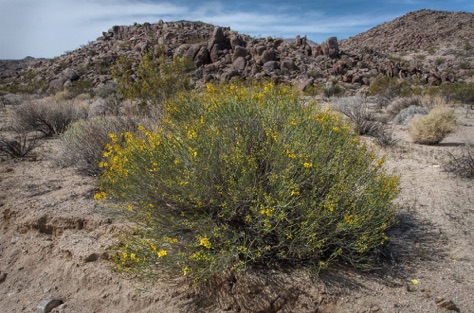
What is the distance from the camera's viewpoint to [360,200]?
3.82 metres

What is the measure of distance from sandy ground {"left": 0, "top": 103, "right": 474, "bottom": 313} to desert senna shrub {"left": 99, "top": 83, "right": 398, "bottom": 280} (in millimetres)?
223

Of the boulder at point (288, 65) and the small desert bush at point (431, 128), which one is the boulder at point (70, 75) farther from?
the small desert bush at point (431, 128)

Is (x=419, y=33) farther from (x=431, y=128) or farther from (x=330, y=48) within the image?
(x=431, y=128)

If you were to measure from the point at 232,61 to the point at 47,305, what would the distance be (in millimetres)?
28250

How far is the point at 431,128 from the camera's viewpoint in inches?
328

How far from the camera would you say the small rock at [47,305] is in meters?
3.67

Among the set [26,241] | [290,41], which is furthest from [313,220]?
[290,41]

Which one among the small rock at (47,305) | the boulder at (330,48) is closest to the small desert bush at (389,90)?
the boulder at (330,48)

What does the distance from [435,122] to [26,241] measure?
7907 mm

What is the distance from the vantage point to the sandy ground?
130 inches

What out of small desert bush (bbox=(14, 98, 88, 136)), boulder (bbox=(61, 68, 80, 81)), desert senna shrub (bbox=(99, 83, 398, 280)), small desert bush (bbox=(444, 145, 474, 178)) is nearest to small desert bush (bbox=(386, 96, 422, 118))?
small desert bush (bbox=(444, 145, 474, 178))

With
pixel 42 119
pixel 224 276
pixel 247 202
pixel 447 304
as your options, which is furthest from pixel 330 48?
pixel 224 276

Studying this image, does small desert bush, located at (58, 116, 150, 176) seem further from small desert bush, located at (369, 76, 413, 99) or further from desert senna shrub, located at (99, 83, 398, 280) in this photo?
small desert bush, located at (369, 76, 413, 99)

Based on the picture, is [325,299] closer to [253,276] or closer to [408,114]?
[253,276]
